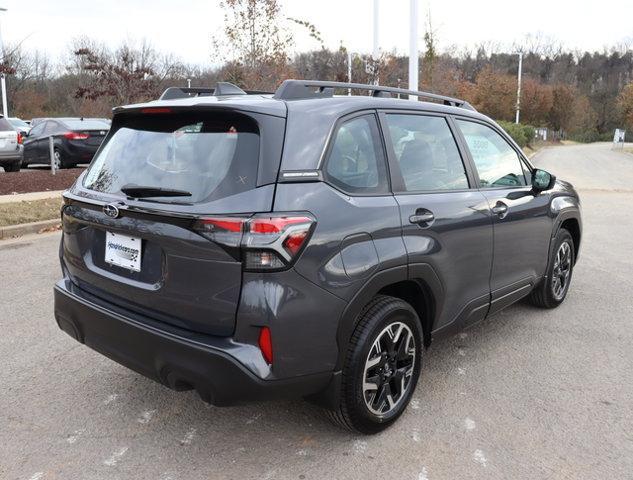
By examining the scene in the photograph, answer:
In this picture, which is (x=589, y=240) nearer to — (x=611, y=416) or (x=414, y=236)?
(x=611, y=416)

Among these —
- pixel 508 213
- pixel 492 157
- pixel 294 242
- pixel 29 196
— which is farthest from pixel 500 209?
pixel 29 196

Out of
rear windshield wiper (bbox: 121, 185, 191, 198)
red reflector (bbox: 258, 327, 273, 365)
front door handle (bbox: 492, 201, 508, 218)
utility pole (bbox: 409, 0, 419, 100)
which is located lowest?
red reflector (bbox: 258, 327, 273, 365)

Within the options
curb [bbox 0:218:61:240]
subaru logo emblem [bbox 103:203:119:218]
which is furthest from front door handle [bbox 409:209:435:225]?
curb [bbox 0:218:61:240]

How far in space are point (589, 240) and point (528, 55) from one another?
363 ft

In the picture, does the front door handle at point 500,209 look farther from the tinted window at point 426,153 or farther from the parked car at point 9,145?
the parked car at point 9,145

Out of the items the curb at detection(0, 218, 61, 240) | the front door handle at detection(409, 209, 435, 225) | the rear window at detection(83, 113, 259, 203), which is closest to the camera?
the rear window at detection(83, 113, 259, 203)

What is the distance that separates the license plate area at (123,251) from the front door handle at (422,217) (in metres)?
1.42

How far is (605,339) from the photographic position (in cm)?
455

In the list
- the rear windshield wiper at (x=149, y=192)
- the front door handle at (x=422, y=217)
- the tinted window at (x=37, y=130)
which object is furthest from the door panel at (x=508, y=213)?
the tinted window at (x=37, y=130)

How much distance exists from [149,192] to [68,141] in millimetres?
14189

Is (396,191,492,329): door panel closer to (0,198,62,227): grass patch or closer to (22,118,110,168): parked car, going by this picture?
(0,198,62,227): grass patch

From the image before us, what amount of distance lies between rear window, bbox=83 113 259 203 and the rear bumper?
646 millimetres

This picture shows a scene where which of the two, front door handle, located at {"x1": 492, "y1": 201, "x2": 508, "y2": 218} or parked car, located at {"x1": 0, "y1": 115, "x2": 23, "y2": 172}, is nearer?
front door handle, located at {"x1": 492, "y1": 201, "x2": 508, "y2": 218}

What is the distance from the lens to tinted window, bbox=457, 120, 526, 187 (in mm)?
3953
